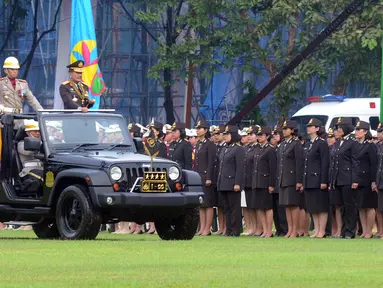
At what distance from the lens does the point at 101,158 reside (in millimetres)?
21609

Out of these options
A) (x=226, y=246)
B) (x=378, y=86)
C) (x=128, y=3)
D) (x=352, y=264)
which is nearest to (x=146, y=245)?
(x=226, y=246)

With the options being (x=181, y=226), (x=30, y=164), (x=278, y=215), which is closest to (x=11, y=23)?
(x=278, y=215)

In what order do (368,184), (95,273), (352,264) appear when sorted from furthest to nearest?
(368,184) → (352,264) → (95,273)

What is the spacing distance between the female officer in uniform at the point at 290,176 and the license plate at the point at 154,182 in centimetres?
382

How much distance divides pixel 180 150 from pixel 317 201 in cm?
399

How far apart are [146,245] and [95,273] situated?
5.44m

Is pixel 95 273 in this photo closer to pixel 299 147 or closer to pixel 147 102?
pixel 299 147

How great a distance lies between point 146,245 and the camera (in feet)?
67.0

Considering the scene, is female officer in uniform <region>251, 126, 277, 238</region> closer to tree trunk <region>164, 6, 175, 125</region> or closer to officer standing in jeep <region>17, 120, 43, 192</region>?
officer standing in jeep <region>17, 120, 43, 192</region>

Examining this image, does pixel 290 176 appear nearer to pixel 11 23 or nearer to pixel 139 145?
pixel 139 145

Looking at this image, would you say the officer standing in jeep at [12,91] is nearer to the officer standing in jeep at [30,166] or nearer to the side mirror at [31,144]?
the officer standing in jeep at [30,166]

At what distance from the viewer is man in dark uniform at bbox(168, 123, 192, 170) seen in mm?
27656

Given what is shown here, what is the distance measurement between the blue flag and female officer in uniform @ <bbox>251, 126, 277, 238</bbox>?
855 centimetres

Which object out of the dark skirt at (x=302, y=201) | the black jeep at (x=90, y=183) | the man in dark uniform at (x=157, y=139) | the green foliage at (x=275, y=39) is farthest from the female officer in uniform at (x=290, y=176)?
the green foliage at (x=275, y=39)
